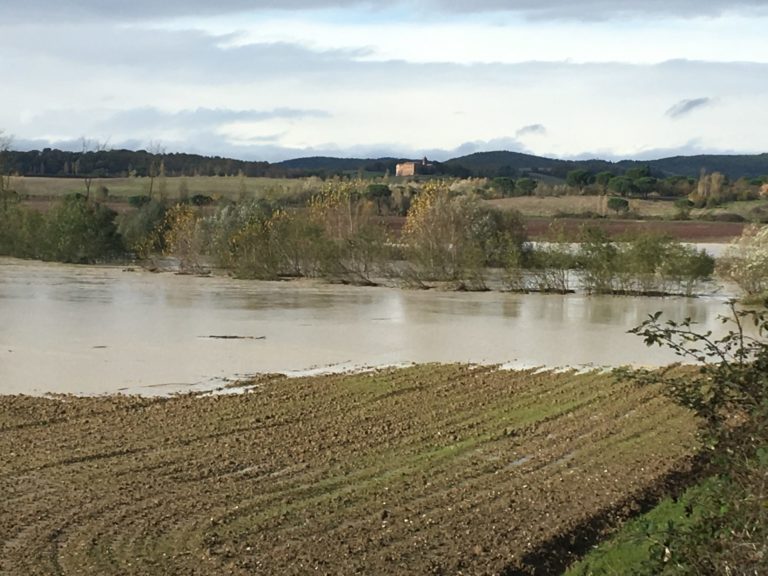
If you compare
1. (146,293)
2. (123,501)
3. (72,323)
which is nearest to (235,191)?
(146,293)

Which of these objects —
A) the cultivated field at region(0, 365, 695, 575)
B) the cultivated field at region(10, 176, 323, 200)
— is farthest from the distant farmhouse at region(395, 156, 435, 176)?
the cultivated field at region(0, 365, 695, 575)

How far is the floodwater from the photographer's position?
1452 cm

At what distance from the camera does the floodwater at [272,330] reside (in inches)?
572

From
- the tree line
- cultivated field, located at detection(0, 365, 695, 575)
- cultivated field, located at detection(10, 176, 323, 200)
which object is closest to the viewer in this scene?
cultivated field, located at detection(0, 365, 695, 575)

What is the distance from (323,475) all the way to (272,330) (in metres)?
11.2

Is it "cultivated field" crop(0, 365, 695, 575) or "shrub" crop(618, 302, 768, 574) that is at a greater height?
"shrub" crop(618, 302, 768, 574)

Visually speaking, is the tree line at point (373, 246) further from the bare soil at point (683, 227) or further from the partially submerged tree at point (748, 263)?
the bare soil at point (683, 227)

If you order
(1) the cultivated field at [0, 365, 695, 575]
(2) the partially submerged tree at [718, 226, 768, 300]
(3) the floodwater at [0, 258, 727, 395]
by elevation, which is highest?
(2) the partially submerged tree at [718, 226, 768, 300]

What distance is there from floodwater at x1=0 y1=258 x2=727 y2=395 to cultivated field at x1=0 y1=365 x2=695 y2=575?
253 cm

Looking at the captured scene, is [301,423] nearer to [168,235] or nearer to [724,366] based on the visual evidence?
[724,366]

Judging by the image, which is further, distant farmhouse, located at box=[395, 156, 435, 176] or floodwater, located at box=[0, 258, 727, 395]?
distant farmhouse, located at box=[395, 156, 435, 176]

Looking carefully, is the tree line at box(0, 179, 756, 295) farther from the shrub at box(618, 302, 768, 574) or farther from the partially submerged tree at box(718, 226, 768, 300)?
the shrub at box(618, 302, 768, 574)

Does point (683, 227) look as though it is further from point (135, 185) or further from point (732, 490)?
point (732, 490)

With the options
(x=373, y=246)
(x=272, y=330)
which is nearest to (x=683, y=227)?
(x=373, y=246)
